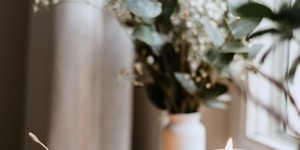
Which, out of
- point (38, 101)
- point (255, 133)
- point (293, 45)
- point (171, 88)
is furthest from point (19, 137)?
point (293, 45)

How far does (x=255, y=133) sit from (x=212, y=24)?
0.32m

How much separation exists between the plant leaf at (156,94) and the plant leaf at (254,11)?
37 centimetres

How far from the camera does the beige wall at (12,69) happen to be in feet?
3.93

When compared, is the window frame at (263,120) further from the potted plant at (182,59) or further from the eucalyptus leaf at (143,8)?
the eucalyptus leaf at (143,8)

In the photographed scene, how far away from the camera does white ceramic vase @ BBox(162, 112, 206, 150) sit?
0.92m

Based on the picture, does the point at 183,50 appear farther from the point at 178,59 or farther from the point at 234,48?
the point at 234,48

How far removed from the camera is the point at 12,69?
121 centimetres

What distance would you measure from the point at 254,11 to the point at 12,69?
77 cm

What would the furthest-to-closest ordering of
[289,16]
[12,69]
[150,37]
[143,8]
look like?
[12,69] → [150,37] → [143,8] → [289,16]

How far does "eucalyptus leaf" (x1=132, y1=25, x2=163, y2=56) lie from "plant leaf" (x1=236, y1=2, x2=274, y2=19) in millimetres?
234

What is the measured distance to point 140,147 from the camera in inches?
46.4

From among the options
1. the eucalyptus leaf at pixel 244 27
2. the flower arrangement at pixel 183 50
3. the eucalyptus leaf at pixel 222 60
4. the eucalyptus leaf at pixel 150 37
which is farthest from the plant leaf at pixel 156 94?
the eucalyptus leaf at pixel 244 27

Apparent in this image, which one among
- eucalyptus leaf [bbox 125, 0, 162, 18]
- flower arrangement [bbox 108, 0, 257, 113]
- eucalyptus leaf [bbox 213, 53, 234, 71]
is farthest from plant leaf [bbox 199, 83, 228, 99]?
eucalyptus leaf [bbox 125, 0, 162, 18]

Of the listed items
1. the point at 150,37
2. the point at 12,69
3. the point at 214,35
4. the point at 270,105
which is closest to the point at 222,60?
the point at 214,35
